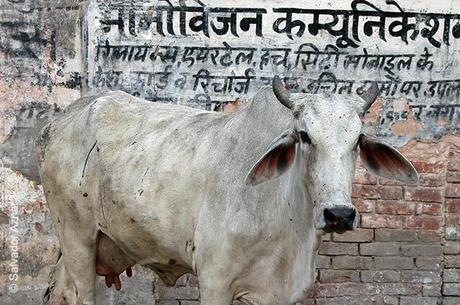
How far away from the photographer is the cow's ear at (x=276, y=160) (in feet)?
13.6

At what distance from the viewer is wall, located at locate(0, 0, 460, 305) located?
6.44 m

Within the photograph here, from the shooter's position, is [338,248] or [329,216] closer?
[329,216]

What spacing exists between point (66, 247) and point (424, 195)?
93.9 inches

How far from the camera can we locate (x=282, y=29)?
648 cm

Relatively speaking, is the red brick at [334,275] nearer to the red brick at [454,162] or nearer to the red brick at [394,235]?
the red brick at [394,235]

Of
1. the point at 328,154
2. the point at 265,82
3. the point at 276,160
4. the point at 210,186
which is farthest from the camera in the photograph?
the point at 265,82

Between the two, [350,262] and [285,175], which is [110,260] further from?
[350,262]

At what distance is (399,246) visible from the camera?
6.59 metres

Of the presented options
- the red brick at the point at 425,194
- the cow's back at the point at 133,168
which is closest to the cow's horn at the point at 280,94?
the cow's back at the point at 133,168

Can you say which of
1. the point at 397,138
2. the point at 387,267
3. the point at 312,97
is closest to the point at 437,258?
the point at 387,267

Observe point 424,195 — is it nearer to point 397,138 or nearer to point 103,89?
point 397,138

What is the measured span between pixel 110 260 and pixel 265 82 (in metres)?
1.68

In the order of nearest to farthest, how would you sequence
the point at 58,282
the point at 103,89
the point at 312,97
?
the point at 312,97, the point at 58,282, the point at 103,89

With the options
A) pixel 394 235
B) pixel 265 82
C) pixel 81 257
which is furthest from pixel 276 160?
pixel 394 235
